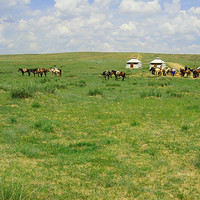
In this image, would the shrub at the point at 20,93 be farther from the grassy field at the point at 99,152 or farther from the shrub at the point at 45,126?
the shrub at the point at 45,126

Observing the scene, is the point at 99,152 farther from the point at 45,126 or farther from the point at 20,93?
the point at 20,93

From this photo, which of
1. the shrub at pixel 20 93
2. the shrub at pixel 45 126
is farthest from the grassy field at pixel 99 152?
the shrub at pixel 20 93

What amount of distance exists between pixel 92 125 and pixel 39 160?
3398 millimetres

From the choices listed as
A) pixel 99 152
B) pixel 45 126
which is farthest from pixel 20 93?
pixel 99 152

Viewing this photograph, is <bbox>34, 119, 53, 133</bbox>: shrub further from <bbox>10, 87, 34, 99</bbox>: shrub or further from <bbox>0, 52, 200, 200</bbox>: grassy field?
<bbox>10, 87, 34, 99</bbox>: shrub

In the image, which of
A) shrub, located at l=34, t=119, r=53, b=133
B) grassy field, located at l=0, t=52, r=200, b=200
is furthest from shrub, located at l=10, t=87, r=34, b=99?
shrub, located at l=34, t=119, r=53, b=133

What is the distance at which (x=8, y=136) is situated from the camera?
22.4 ft

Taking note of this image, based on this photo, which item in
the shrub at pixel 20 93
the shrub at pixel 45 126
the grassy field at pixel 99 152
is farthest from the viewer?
the shrub at pixel 20 93

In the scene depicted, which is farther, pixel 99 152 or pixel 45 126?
pixel 45 126

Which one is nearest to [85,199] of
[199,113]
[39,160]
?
[39,160]

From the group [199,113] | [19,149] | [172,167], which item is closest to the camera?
[172,167]

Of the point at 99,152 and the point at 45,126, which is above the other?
the point at 45,126

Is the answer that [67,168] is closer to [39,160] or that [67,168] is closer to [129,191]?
[39,160]

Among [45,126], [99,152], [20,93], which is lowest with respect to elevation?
[99,152]
